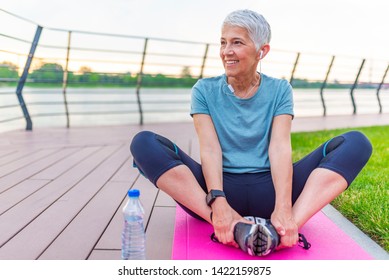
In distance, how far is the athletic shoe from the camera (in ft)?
4.77

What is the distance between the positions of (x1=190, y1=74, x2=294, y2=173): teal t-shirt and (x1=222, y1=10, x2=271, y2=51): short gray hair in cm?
22

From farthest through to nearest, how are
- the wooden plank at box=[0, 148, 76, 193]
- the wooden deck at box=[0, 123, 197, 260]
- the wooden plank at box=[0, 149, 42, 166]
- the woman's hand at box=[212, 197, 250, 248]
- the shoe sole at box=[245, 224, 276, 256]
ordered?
the wooden plank at box=[0, 149, 42, 166]
the wooden plank at box=[0, 148, 76, 193]
the wooden deck at box=[0, 123, 197, 260]
the woman's hand at box=[212, 197, 250, 248]
the shoe sole at box=[245, 224, 276, 256]

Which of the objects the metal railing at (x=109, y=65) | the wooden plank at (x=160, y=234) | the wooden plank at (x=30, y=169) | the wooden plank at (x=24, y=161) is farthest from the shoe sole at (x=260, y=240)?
the metal railing at (x=109, y=65)

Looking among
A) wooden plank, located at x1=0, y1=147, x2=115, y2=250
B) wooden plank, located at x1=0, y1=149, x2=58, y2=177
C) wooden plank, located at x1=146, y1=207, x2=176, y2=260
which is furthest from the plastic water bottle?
wooden plank, located at x1=0, y1=149, x2=58, y2=177

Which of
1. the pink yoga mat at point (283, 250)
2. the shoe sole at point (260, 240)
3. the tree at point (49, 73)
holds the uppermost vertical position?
the tree at point (49, 73)

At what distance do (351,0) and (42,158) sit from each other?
3073 millimetres

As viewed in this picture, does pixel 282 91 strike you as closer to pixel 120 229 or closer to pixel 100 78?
pixel 120 229

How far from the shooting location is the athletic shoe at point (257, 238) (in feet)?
4.77

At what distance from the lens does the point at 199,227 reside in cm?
186

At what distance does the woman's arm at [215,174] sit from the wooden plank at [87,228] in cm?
43

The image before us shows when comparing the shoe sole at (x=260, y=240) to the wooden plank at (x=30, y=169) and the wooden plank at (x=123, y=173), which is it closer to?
the wooden plank at (x=123, y=173)

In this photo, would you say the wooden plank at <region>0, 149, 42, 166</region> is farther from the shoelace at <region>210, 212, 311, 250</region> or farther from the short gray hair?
the short gray hair

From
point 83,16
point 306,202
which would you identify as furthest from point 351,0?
point 83,16

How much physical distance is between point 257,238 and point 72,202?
1.13 m
